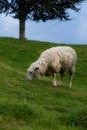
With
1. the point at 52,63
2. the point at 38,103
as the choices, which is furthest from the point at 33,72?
the point at 38,103

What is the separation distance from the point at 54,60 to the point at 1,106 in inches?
400

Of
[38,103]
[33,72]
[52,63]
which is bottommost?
[38,103]

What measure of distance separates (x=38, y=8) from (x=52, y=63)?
3080cm

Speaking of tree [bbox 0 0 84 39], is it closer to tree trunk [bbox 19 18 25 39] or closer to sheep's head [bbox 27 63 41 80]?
tree trunk [bbox 19 18 25 39]

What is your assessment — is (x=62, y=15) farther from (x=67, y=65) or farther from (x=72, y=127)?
(x=72, y=127)

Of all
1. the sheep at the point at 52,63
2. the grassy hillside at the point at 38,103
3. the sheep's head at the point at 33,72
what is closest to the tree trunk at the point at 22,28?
the grassy hillside at the point at 38,103

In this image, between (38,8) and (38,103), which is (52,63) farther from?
(38,8)

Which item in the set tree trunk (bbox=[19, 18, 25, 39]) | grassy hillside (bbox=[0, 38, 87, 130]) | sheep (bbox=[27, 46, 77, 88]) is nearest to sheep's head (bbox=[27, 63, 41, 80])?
sheep (bbox=[27, 46, 77, 88])

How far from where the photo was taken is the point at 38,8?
53.6 m

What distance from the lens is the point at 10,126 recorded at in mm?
11758

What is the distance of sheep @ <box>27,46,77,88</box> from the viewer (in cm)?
2302

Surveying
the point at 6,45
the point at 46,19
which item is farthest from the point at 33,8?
the point at 6,45

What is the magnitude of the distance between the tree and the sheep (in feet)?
93.1

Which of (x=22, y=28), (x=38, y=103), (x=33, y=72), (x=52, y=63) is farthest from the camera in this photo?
(x=22, y=28)
